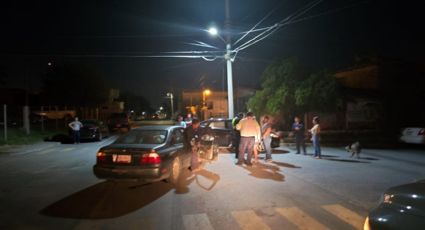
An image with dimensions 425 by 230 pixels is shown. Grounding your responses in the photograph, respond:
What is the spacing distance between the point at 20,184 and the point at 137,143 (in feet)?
11.2

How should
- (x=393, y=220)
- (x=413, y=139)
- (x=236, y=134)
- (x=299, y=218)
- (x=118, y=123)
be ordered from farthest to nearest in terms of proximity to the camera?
1. (x=118, y=123)
2. (x=413, y=139)
3. (x=236, y=134)
4. (x=299, y=218)
5. (x=393, y=220)

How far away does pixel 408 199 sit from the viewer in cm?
369

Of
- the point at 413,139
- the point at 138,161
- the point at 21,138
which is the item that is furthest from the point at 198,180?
the point at 21,138

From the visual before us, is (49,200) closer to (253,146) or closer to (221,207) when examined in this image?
(221,207)

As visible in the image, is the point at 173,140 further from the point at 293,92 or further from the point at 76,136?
the point at 293,92

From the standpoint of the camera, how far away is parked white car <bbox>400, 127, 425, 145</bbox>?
19.1 meters

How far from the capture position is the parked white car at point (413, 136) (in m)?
19.1

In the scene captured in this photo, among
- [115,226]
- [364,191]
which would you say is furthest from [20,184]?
[364,191]

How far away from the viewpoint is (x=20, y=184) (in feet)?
33.5

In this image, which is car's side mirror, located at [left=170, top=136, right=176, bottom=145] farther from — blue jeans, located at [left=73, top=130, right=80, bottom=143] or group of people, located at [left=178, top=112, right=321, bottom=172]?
blue jeans, located at [left=73, top=130, right=80, bottom=143]

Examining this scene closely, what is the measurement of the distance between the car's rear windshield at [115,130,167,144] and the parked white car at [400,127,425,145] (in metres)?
14.7

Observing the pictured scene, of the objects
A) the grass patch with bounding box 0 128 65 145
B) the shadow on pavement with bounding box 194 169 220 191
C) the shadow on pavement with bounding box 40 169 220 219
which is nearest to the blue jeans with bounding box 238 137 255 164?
the shadow on pavement with bounding box 194 169 220 191

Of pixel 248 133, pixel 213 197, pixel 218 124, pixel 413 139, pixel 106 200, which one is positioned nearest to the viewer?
pixel 106 200

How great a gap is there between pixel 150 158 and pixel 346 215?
13.8 feet
